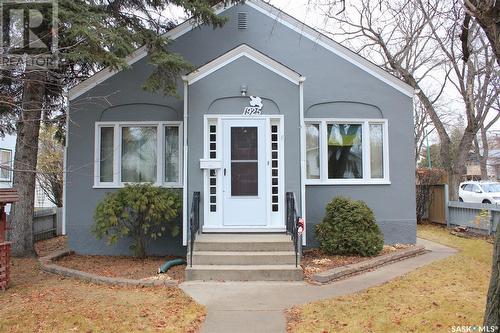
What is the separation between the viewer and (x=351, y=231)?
885 cm

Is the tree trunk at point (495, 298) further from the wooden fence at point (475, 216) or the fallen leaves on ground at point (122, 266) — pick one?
the wooden fence at point (475, 216)

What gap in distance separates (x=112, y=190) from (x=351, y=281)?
588cm

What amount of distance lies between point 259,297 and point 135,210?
3.42 m

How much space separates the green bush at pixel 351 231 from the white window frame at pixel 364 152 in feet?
4.28

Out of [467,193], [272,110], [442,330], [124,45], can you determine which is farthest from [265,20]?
[467,193]

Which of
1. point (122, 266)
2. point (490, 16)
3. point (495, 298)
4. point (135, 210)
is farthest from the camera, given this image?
point (122, 266)

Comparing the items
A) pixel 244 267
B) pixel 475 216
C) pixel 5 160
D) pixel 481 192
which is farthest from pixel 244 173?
pixel 481 192

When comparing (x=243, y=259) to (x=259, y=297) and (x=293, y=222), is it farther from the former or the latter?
(x=259, y=297)

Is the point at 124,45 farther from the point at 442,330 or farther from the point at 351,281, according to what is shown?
the point at 442,330

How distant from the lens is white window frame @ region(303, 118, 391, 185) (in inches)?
409

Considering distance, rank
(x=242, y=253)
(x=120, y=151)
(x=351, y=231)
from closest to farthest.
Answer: (x=242, y=253) → (x=351, y=231) → (x=120, y=151)

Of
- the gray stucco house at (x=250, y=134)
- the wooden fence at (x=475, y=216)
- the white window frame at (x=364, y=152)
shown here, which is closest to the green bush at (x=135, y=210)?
the gray stucco house at (x=250, y=134)

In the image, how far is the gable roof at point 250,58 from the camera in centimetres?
891

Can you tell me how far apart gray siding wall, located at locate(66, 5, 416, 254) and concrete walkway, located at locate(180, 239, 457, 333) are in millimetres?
2485
